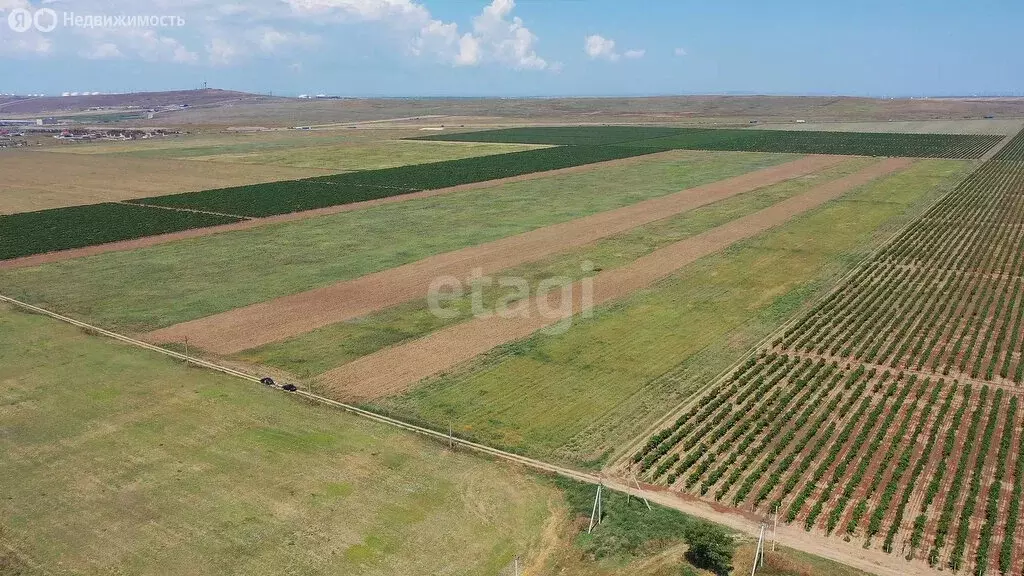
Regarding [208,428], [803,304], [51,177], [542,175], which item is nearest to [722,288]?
[803,304]

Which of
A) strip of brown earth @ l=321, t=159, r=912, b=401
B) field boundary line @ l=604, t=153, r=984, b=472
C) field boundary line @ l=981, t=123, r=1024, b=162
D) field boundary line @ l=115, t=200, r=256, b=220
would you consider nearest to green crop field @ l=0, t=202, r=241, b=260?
field boundary line @ l=115, t=200, r=256, b=220

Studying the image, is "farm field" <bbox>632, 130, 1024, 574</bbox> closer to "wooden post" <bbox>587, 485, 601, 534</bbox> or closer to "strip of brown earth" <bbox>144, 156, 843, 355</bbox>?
"wooden post" <bbox>587, 485, 601, 534</bbox>

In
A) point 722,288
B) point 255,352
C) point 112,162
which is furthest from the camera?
point 112,162

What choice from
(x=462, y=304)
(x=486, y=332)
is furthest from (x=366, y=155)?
(x=486, y=332)

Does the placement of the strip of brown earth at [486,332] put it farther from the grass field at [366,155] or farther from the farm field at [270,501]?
the grass field at [366,155]

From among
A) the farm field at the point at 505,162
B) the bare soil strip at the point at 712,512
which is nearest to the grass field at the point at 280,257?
the farm field at the point at 505,162

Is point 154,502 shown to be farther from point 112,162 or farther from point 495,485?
point 112,162

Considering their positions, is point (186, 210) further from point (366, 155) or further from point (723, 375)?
point (723, 375)
